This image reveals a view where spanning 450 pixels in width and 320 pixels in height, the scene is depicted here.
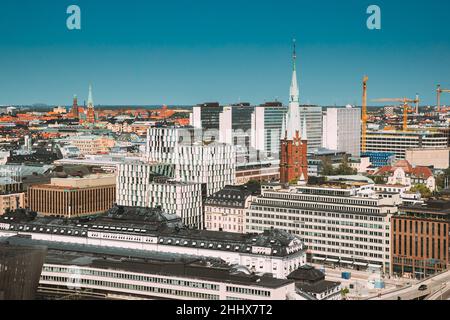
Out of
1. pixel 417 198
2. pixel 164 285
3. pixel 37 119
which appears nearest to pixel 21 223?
pixel 164 285

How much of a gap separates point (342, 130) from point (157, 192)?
16103 millimetres

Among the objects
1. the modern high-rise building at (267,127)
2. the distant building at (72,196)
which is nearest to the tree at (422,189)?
the distant building at (72,196)

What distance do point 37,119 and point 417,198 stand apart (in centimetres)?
2558

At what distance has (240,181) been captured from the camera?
21656mm

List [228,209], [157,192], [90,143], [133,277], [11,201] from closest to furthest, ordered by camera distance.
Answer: [133,277] < [228,209] < [157,192] < [11,201] < [90,143]

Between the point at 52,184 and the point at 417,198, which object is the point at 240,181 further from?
the point at 417,198

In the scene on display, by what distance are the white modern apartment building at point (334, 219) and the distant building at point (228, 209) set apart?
448 mm

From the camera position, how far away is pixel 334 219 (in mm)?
14422

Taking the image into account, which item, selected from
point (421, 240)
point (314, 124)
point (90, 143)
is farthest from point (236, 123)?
point (421, 240)

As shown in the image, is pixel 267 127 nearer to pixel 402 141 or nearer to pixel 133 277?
pixel 402 141

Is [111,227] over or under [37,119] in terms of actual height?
under

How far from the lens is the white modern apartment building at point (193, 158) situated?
60.8ft

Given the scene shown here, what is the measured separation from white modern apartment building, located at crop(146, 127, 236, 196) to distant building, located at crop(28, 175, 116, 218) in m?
1.46

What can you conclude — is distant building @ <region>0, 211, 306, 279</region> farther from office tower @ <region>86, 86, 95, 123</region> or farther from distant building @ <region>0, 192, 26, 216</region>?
office tower @ <region>86, 86, 95, 123</region>
